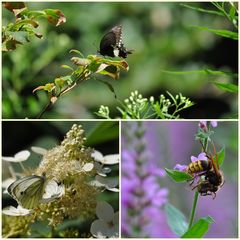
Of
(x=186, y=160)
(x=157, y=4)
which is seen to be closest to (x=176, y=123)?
(x=186, y=160)

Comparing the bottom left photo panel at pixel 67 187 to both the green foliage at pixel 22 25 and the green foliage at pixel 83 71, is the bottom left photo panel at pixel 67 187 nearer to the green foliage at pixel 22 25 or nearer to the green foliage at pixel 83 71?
the green foliage at pixel 83 71

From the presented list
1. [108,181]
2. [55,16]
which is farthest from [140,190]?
[55,16]

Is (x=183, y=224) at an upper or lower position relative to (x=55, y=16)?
lower

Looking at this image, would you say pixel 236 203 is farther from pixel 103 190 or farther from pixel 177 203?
pixel 103 190

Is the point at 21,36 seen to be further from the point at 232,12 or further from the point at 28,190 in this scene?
the point at 232,12

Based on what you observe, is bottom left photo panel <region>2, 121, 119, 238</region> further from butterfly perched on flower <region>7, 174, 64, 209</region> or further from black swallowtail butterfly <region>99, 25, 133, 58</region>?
black swallowtail butterfly <region>99, 25, 133, 58</region>

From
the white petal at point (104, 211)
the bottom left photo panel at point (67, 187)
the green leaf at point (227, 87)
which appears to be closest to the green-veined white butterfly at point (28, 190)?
the bottom left photo panel at point (67, 187)
